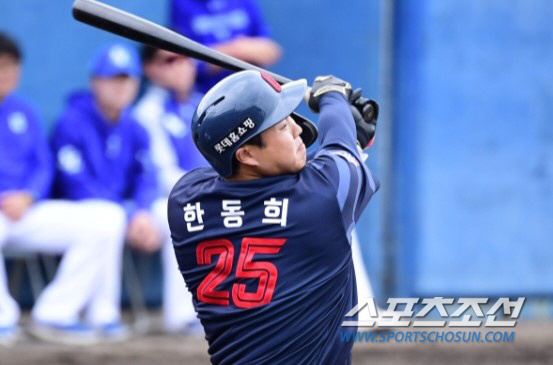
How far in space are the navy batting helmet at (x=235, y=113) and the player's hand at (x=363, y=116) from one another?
1.30 ft

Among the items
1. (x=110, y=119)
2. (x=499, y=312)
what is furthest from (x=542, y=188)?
(x=110, y=119)

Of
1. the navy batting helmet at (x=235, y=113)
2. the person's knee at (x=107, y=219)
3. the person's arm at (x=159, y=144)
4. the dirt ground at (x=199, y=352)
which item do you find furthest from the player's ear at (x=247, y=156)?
the person's arm at (x=159, y=144)

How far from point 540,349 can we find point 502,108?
1.61m

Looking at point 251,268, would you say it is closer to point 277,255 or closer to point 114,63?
point 277,255

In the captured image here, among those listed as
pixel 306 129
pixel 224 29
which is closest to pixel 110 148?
pixel 224 29

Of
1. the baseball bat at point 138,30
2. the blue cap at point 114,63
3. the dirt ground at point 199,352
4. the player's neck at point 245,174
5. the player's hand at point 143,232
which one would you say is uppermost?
the baseball bat at point 138,30

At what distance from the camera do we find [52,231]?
6242 millimetres

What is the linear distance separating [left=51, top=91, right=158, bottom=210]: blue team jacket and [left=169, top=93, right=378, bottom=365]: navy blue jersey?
10.7 ft

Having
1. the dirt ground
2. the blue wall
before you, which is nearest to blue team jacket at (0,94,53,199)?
the dirt ground

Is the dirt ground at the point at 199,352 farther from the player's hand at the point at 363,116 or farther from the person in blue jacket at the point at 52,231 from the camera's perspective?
the player's hand at the point at 363,116

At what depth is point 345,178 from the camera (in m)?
3.20

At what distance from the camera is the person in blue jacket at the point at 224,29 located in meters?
6.75

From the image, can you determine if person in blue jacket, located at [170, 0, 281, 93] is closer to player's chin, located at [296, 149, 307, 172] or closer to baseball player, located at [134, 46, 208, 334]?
baseball player, located at [134, 46, 208, 334]

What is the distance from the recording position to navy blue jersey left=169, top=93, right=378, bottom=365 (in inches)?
125
